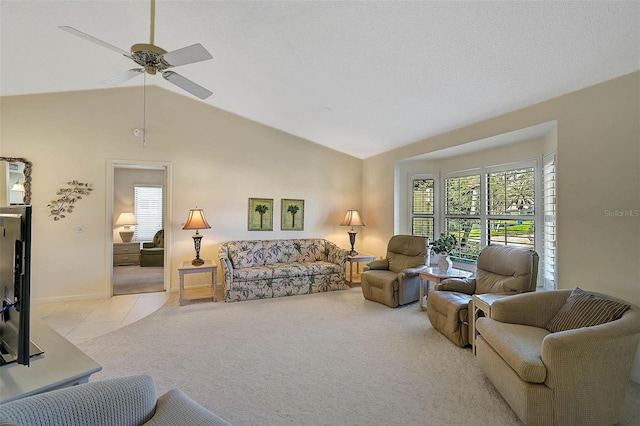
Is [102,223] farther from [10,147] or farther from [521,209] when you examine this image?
[521,209]

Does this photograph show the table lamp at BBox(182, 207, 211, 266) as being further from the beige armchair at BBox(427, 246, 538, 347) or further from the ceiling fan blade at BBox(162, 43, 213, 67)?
the beige armchair at BBox(427, 246, 538, 347)

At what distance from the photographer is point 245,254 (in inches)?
200

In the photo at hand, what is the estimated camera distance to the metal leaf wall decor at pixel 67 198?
4387mm

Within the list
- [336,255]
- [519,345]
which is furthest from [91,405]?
[336,255]

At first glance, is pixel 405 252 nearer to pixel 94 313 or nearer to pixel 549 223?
pixel 549 223

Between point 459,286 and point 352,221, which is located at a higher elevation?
point 352,221

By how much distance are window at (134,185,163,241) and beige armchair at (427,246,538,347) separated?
24.1 ft

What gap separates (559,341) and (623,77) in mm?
2266

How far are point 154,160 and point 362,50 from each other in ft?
12.2

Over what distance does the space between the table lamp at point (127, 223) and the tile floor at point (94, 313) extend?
334 cm

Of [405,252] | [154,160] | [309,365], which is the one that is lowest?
[309,365]

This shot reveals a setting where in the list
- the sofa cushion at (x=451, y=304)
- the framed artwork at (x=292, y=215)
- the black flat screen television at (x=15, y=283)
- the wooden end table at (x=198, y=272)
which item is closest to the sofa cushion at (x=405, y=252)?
the sofa cushion at (x=451, y=304)

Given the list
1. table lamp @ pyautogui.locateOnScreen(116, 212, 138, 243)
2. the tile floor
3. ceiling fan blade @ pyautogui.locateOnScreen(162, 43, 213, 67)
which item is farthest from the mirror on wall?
ceiling fan blade @ pyautogui.locateOnScreen(162, 43, 213, 67)

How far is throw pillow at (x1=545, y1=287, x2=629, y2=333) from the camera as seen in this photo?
2002 millimetres
